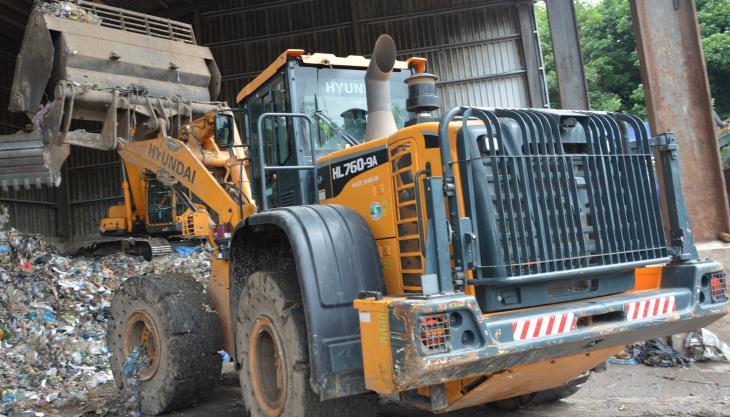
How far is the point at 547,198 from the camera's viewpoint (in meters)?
3.31

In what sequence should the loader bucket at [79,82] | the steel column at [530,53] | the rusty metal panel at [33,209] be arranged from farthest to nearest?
1. the rusty metal panel at [33,209]
2. the steel column at [530,53]
3. the loader bucket at [79,82]

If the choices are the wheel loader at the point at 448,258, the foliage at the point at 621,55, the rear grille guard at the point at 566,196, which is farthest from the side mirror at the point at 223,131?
the foliage at the point at 621,55

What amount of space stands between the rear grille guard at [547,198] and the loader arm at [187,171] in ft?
8.56

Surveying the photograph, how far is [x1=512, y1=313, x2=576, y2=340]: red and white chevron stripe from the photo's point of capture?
9.81 feet

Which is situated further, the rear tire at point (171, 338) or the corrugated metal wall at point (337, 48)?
the corrugated metal wall at point (337, 48)

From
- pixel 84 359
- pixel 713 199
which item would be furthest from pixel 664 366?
pixel 84 359

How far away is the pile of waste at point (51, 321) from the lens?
6355mm

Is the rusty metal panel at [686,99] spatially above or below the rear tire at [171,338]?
above

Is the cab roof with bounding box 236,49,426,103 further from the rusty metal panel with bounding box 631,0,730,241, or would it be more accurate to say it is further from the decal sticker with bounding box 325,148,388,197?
the rusty metal panel with bounding box 631,0,730,241

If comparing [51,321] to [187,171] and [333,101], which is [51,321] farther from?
[333,101]

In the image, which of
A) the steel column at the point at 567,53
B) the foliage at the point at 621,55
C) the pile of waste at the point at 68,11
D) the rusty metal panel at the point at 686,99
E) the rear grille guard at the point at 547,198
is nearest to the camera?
the rear grille guard at the point at 547,198

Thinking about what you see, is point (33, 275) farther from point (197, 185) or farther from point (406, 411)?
point (406, 411)

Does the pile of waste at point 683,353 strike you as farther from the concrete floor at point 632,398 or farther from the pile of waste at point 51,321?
the pile of waste at point 51,321

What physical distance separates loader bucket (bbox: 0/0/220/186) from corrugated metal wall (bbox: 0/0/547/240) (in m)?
10.1
